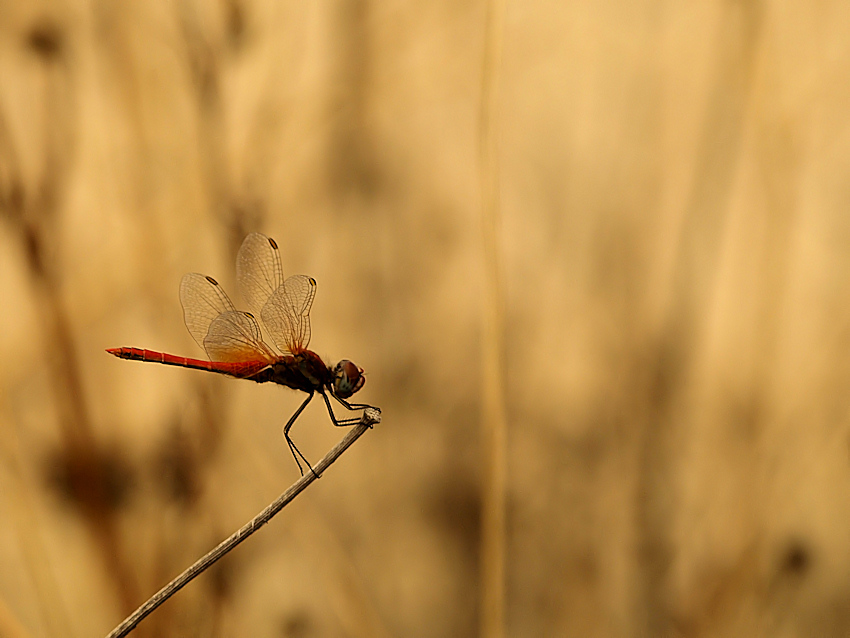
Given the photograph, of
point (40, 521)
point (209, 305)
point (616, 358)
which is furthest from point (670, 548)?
point (40, 521)

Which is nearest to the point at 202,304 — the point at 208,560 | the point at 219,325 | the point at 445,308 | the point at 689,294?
the point at 219,325

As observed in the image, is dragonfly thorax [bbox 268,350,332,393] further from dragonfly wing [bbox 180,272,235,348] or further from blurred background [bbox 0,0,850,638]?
blurred background [bbox 0,0,850,638]

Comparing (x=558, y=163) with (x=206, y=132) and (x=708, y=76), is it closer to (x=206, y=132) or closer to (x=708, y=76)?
(x=708, y=76)

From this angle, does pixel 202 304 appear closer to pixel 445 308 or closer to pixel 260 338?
pixel 260 338

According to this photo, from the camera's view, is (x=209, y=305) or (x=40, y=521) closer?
(x=209, y=305)

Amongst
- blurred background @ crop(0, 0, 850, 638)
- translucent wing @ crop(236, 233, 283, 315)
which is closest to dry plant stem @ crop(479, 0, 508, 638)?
blurred background @ crop(0, 0, 850, 638)

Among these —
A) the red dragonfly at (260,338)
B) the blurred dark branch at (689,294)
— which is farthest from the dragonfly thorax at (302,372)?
the blurred dark branch at (689,294)
